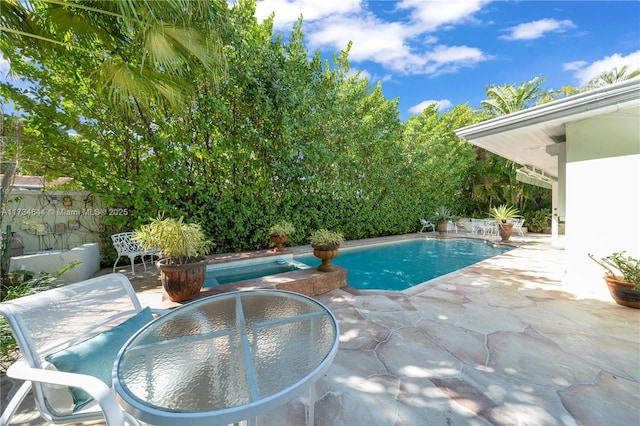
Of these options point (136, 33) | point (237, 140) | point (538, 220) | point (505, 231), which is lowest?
point (505, 231)

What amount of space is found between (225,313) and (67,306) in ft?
3.32

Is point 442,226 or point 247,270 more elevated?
point 442,226

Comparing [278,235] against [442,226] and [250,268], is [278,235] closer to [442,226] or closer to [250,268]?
[250,268]

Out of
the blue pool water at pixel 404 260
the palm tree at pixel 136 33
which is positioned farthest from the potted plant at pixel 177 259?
the blue pool water at pixel 404 260

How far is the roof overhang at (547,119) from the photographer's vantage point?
9.91 ft

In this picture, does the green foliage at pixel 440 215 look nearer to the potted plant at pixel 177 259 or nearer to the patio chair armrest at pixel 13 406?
the potted plant at pixel 177 259

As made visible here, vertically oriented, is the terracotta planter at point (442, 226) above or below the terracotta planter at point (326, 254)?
above

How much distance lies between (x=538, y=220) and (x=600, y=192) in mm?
12703

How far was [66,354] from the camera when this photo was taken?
1.38 m

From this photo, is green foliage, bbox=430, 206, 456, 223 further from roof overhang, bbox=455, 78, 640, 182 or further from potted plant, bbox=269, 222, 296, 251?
potted plant, bbox=269, 222, 296, 251

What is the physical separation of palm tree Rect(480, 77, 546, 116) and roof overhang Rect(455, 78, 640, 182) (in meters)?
9.71

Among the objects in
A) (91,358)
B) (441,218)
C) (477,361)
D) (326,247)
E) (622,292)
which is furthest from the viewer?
(441,218)

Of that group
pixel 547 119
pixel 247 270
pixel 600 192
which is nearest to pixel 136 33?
pixel 247 270

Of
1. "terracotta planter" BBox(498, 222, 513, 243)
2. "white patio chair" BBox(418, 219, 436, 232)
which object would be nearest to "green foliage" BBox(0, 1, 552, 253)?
"white patio chair" BBox(418, 219, 436, 232)
